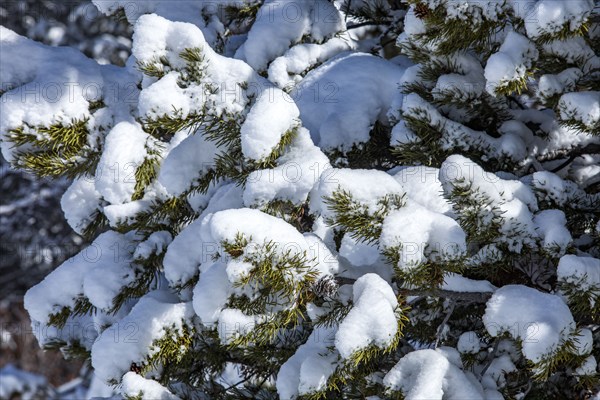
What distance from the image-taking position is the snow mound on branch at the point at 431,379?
7.00ft

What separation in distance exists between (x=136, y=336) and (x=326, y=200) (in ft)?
3.59

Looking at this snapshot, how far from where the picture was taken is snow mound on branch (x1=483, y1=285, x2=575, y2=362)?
206cm

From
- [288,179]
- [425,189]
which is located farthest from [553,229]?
[288,179]

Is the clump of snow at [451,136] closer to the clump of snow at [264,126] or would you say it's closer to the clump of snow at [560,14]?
the clump of snow at [560,14]

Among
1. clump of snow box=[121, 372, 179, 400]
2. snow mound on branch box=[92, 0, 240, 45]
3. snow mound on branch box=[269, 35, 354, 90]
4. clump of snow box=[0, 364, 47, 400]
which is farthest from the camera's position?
clump of snow box=[0, 364, 47, 400]

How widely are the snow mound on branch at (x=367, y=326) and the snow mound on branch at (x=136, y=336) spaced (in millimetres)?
875

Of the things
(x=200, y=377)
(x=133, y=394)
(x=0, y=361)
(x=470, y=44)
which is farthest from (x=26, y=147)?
(x=0, y=361)

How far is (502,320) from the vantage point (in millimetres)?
2205

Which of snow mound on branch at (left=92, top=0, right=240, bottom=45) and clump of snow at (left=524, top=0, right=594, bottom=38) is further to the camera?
snow mound on branch at (left=92, top=0, right=240, bottom=45)

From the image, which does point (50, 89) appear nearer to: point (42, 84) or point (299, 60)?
point (42, 84)

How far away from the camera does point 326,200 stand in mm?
1997

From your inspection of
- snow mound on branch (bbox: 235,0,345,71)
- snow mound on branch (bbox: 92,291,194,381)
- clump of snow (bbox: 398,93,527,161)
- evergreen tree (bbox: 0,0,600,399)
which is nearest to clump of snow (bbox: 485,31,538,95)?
evergreen tree (bbox: 0,0,600,399)

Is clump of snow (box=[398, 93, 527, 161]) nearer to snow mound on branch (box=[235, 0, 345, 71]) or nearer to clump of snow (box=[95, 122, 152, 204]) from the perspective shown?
snow mound on branch (box=[235, 0, 345, 71])

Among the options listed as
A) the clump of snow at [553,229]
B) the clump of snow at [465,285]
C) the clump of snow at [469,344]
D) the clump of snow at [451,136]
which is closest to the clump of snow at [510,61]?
the clump of snow at [451,136]
